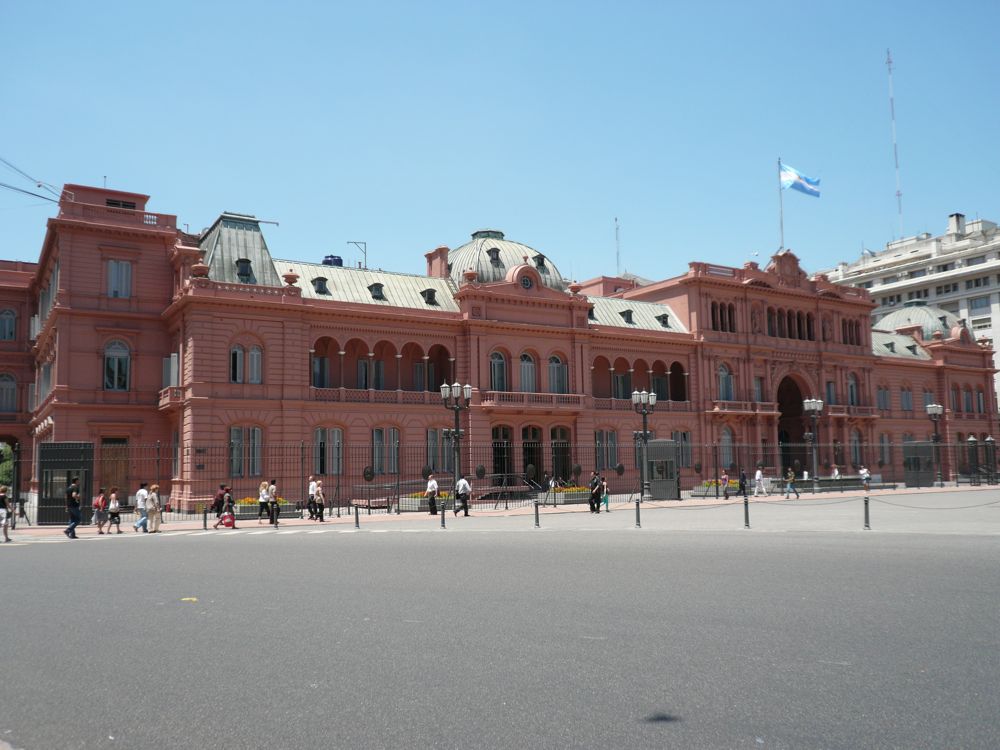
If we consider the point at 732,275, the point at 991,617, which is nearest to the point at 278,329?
the point at 732,275

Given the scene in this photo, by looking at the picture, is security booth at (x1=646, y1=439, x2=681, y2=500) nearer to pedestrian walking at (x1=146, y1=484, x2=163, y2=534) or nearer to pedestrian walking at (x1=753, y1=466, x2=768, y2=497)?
pedestrian walking at (x1=753, y1=466, x2=768, y2=497)

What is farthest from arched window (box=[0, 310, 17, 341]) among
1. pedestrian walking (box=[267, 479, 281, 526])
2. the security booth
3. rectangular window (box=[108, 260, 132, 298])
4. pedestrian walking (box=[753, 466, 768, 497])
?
pedestrian walking (box=[753, 466, 768, 497])

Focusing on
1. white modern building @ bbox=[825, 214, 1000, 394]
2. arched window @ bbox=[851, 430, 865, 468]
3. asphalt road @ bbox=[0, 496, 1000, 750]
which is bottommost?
asphalt road @ bbox=[0, 496, 1000, 750]

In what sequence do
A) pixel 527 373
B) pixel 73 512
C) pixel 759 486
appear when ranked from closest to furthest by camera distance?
pixel 73 512 → pixel 759 486 → pixel 527 373

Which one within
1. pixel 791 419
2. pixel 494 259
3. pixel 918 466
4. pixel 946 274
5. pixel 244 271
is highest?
pixel 946 274

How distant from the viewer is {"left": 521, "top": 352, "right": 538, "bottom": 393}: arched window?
48812mm

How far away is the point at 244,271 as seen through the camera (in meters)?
41.8

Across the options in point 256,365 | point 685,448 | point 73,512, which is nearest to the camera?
Result: point 73,512

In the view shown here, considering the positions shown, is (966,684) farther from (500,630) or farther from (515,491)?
(515,491)

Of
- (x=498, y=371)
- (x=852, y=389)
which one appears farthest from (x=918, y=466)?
(x=498, y=371)

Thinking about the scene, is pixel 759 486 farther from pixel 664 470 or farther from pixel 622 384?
pixel 622 384

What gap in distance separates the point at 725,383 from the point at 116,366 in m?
37.6

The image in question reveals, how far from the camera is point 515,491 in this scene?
144 feet

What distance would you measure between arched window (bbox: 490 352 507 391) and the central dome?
4600mm
